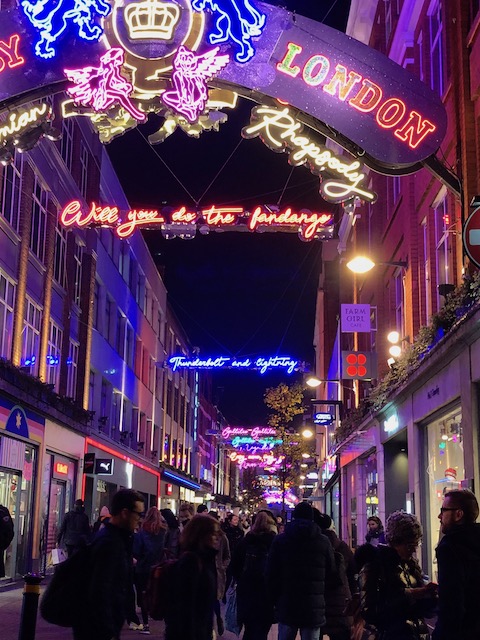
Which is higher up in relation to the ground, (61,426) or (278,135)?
(278,135)

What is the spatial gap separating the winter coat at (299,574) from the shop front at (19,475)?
12.2 m

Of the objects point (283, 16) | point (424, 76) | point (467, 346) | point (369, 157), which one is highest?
point (424, 76)

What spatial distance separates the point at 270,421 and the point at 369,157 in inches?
1609

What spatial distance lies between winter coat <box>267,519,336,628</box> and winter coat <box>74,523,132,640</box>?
9.09 ft

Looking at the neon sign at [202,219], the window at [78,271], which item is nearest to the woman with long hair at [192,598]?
the neon sign at [202,219]

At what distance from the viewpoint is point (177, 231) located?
691 inches

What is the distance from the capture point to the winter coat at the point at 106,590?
531cm

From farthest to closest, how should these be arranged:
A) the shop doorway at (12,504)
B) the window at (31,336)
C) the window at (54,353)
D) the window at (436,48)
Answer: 1. the window at (54,353)
2. the window at (31,336)
3. the shop doorway at (12,504)
4. the window at (436,48)

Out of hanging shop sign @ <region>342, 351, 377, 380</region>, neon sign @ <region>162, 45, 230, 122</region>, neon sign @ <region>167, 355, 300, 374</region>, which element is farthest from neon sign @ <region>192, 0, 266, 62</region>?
neon sign @ <region>167, 355, 300, 374</region>

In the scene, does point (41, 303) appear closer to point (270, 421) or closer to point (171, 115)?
point (171, 115)

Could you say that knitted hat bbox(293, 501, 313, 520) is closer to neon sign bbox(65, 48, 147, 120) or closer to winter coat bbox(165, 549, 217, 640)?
winter coat bbox(165, 549, 217, 640)

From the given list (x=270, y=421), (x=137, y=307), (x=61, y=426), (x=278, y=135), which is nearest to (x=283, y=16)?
(x=278, y=135)

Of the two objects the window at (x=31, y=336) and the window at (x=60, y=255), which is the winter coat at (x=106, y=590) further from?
the window at (x=60, y=255)

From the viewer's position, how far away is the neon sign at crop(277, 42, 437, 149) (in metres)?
12.4
